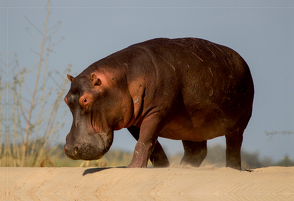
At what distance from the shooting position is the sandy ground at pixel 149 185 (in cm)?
408

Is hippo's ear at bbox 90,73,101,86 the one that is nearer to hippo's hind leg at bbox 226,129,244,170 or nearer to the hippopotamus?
the hippopotamus

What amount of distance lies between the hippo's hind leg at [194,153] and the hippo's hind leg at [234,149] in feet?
1.69

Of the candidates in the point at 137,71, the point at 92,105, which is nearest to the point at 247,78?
the point at 137,71

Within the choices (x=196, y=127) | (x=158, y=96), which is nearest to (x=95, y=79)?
(x=158, y=96)

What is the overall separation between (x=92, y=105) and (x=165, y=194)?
1.47 meters

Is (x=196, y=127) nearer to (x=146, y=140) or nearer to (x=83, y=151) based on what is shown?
(x=146, y=140)

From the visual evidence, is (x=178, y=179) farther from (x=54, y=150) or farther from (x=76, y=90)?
(x=54, y=150)

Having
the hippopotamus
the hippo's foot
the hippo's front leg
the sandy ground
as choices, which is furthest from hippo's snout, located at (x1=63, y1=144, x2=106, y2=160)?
the hippo's foot

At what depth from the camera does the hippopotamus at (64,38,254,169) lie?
5055mm

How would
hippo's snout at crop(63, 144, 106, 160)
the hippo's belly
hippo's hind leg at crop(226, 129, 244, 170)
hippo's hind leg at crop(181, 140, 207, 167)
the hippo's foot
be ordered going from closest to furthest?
hippo's snout at crop(63, 144, 106, 160), the hippo's belly, the hippo's foot, hippo's hind leg at crop(226, 129, 244, 170), hippo's hind leg at crop(181, 140, 207, 167)

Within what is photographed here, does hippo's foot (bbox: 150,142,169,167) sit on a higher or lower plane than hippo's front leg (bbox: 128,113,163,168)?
lower

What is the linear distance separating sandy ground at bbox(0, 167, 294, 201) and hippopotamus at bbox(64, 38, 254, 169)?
352 mm

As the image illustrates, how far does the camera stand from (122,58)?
5457mm

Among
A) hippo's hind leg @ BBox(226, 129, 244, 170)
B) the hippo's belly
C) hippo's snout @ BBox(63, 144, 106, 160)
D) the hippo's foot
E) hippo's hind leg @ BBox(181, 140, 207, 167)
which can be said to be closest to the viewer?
hippo's snout @ BBox(63, 144, 106, 160)
